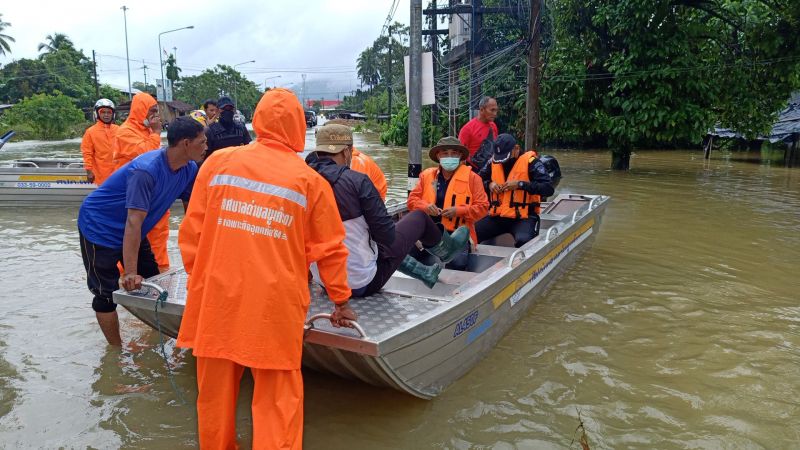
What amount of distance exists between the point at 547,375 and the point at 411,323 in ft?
5.17

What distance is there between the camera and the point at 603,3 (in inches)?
613

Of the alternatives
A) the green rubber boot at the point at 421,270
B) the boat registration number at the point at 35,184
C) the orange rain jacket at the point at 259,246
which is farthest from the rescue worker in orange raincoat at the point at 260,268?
the boat registration number at the point at 35,184

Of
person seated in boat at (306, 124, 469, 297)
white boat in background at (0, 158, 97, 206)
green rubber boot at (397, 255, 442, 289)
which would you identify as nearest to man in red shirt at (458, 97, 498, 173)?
person seated in boat at (306, 124, 469, 297)

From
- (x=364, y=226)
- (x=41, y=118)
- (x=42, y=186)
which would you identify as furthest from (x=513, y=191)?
(x=41, y=118)

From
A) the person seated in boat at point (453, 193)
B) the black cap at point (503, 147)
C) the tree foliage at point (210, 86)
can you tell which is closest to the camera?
the person seated in boat at point (453, 193)

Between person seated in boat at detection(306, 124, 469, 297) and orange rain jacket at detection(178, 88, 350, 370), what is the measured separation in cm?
48

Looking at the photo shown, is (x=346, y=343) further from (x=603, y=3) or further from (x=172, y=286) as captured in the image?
(x=603, y=3)

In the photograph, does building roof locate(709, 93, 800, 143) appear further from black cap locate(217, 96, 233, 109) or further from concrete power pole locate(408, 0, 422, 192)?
black cap locate(217, 96, 233, 109)

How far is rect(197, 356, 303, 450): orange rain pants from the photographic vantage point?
2504mm

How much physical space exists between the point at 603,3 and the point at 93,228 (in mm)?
15335

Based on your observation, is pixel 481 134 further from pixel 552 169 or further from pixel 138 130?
pixel 138 130

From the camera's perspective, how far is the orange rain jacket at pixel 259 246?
2436 mm

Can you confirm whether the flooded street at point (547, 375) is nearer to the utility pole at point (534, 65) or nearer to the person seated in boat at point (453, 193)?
the person seated in boat at point (453, 193)

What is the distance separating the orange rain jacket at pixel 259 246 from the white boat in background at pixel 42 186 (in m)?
9.43
